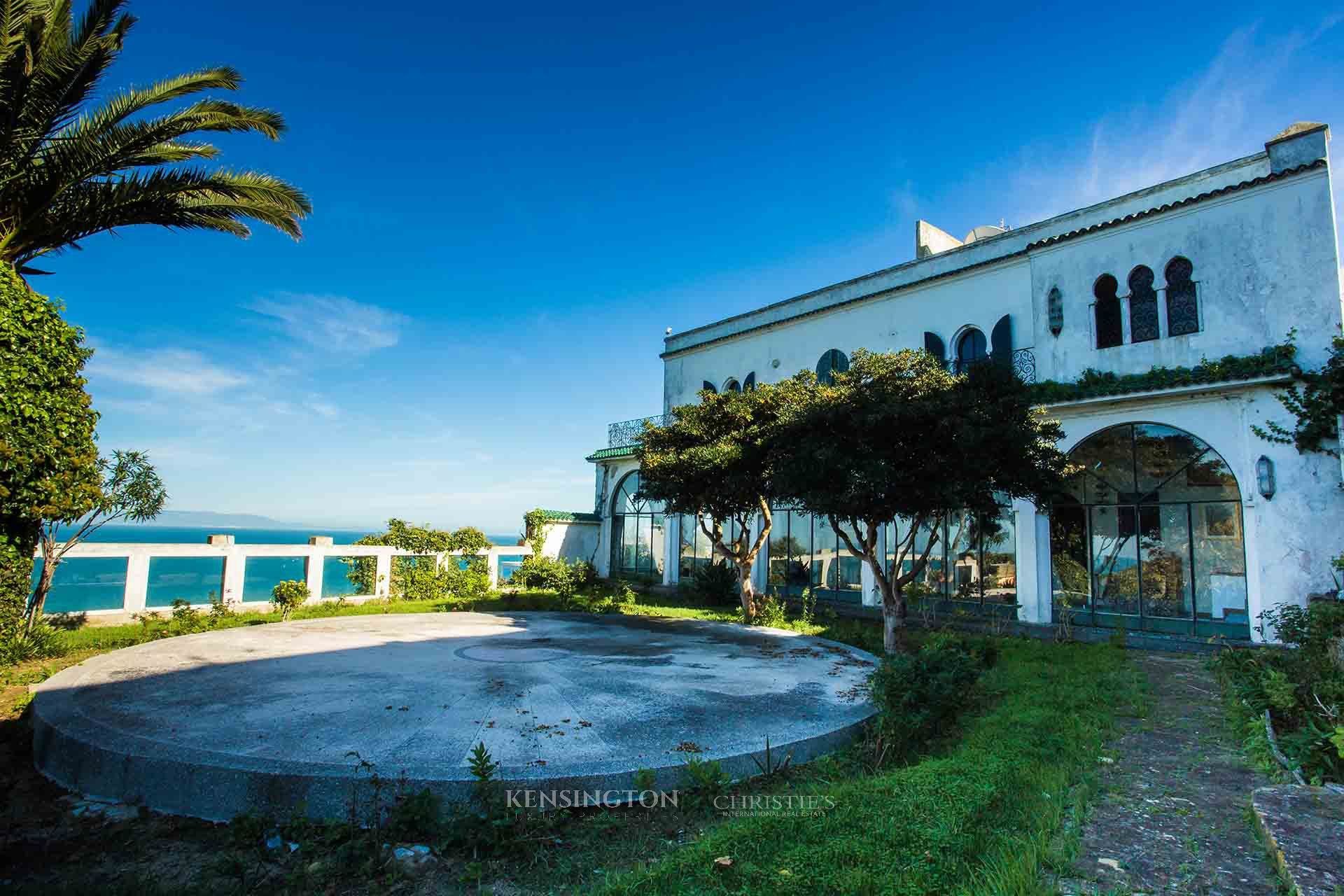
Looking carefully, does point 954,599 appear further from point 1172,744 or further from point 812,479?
point 1172,744

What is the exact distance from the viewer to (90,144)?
8.94m

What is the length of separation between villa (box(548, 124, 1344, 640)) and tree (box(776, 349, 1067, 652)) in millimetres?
3795

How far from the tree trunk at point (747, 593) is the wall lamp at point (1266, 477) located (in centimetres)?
985

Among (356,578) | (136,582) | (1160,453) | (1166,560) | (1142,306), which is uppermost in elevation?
(1142,306)

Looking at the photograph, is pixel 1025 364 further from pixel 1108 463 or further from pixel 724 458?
pixel 724 458

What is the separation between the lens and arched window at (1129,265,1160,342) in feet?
47.6

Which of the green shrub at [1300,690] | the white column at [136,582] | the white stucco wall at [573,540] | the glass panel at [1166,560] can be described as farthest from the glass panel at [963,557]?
the white column at [136,582]

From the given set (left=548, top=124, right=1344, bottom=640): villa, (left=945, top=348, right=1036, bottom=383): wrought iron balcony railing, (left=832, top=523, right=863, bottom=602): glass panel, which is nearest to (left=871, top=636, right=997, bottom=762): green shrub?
(left=548, top=124, right=1344, bottom=640): villa

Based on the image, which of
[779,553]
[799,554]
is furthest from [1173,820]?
[779,553]

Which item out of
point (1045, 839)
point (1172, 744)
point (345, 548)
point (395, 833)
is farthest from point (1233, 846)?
point (345, 548)

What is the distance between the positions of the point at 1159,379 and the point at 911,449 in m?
7.17

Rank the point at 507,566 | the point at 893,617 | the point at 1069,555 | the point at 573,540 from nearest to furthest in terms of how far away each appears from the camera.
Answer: the point at 893,617 < the point at 1069,555 < the point at 507,566 < the point at 573,540

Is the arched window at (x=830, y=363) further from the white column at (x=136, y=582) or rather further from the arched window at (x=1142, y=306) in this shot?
the white column at (x=136, y=582)

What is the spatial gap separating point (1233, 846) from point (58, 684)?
10.1 meters
